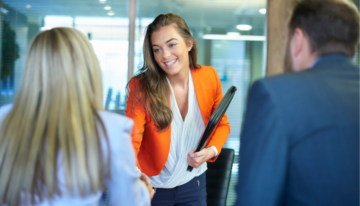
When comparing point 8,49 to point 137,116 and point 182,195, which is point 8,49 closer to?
point 137,116

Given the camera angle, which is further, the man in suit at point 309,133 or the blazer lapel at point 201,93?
the blazer lapel at point 201,93

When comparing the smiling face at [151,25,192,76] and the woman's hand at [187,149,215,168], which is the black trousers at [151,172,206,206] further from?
the smiling face at [151,25,192,76]

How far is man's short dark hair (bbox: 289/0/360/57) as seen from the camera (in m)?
0.88

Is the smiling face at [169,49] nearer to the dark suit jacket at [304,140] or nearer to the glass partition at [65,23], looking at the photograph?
the dark suit jacket at [304,140]

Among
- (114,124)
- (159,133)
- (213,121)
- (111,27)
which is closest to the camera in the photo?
(114,124)

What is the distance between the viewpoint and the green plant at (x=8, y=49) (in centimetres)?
368

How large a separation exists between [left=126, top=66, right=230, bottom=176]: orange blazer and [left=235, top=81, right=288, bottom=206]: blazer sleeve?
961 mm

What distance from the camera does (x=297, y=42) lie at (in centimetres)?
93

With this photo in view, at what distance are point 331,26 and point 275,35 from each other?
2779mm

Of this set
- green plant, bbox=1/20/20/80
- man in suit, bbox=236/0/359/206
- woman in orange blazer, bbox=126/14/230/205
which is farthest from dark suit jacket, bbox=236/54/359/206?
green plant, bbox=1/20/20/80

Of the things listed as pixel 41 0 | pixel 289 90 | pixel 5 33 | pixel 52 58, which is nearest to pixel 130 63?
pixel 41 0

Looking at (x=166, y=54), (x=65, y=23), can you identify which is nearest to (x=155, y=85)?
(x=166, y=54)

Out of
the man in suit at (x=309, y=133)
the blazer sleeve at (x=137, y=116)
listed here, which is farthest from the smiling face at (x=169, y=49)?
the man in suit at (x=309, y=133)

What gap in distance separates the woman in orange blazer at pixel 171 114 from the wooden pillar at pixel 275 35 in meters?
1.70
